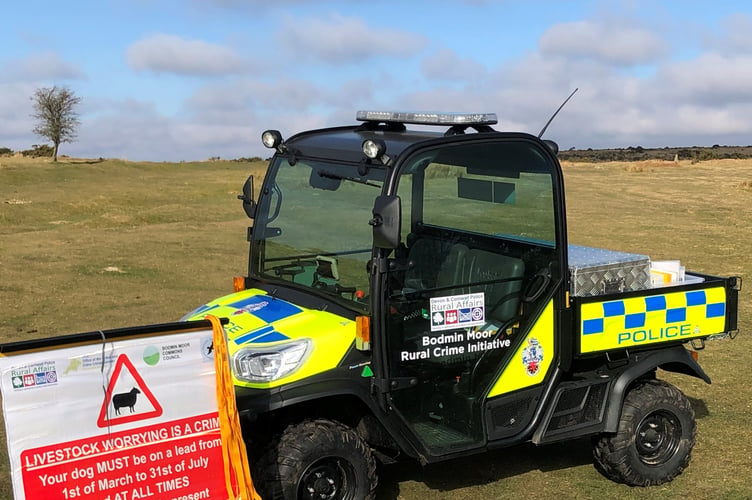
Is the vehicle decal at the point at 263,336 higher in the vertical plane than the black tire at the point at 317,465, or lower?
higher

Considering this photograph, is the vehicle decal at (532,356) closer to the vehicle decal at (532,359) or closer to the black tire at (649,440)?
the vehicle decal at (532,359)

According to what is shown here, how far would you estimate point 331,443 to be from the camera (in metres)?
4.84

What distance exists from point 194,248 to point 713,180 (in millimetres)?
27073

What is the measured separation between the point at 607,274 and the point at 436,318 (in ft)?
4.98

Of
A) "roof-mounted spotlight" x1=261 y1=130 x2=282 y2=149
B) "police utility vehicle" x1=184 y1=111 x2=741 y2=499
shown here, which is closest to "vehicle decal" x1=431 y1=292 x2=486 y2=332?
"police utility vehicle" x1=184 y1=111 x2=741 y2=499

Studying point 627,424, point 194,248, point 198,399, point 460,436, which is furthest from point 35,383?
point 194,248

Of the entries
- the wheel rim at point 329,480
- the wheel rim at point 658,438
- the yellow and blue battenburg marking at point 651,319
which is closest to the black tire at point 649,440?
the wheel rim at point 658,438

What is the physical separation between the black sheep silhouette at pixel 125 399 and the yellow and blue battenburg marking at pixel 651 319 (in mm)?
2988

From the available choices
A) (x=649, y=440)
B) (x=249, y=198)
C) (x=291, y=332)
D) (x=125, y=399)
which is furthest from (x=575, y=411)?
(x=125, y=399)

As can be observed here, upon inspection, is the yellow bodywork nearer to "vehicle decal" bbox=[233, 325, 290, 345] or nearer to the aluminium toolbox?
"vehicle decal" bbox=[233, 325, 290, 345]

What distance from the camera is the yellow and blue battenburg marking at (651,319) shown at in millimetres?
5793

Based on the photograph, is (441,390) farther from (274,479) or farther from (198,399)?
(198,399)

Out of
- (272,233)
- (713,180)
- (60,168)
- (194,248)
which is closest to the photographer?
(272,233)

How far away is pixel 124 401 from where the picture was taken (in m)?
4.23
